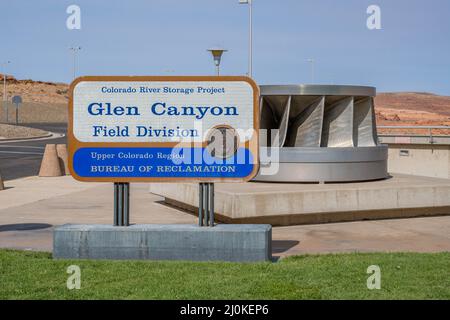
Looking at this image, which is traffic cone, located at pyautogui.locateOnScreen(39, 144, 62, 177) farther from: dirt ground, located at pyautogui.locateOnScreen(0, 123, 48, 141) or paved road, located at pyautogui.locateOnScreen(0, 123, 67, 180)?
dirt ground, located at pyautogui.locateOnScreen(0, 123, 48, 141)

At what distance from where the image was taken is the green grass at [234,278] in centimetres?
580

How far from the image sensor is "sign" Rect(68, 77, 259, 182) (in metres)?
7.75

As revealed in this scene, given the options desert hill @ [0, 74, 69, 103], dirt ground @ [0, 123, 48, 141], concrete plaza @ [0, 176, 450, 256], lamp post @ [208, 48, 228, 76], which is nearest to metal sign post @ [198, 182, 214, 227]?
concrete plaza @ [0, 176, 450, 256]

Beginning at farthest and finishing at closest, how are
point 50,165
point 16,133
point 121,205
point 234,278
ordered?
point 16,133 < point 50,165 < point 121,205 < point 234,278

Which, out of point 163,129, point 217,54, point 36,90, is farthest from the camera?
point 36,90

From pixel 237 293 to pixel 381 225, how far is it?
5521mm

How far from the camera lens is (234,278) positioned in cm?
641

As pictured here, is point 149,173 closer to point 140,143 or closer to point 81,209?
point 140,143

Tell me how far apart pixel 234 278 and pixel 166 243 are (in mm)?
1442

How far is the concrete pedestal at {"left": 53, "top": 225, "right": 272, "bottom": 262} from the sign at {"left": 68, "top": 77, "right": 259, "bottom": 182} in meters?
0.64

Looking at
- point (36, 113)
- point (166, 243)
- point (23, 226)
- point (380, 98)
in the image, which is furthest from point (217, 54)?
point (380, 98)

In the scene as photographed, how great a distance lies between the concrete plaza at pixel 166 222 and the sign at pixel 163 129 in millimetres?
1485

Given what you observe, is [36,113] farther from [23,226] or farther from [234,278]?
[234,278]

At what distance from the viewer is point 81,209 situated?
41.2 feet
